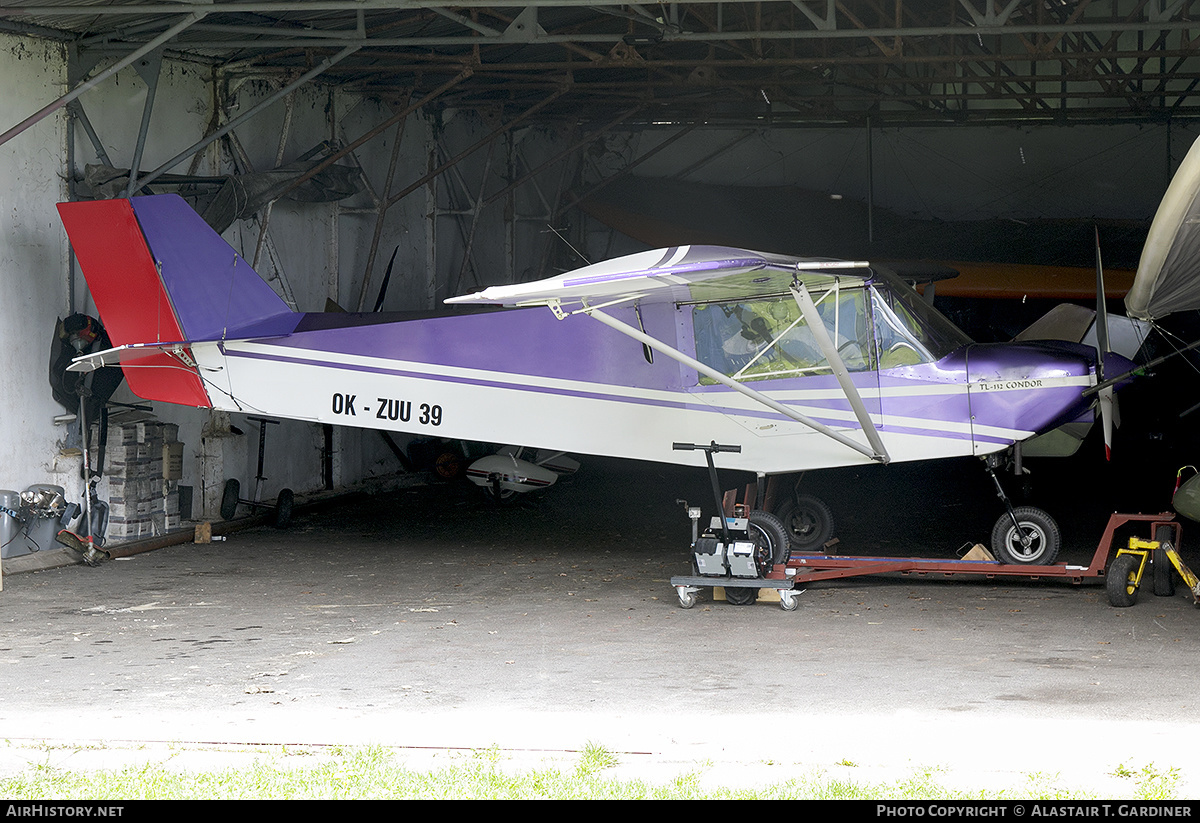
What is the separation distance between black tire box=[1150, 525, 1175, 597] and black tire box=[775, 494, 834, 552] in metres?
2.52

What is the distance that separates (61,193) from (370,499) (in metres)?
5.33

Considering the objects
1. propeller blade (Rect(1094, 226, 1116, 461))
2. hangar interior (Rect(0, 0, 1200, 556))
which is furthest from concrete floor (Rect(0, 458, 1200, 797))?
hangar interior (Rect(0, 0, 1200, 556))

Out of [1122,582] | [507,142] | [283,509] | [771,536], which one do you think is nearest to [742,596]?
[771,536]

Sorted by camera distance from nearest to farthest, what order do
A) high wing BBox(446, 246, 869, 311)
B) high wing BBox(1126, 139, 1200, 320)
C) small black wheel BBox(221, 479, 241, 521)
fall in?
high wing BBox(1126, 139, 1200, 320), high wing BBox(446, 246, 869, 311), small black wheel BBox(221, 479, 241, 521)

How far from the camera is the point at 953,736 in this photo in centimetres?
526

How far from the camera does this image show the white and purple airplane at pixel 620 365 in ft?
29.1

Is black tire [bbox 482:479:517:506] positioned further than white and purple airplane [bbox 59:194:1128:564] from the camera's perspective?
Yes

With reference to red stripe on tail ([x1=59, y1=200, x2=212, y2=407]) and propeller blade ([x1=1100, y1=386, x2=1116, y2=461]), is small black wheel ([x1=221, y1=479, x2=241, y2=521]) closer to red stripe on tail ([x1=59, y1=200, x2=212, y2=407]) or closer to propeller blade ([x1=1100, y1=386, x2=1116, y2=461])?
red stripe on tail ([x1=59, y1=200, x2=212, y2=407])

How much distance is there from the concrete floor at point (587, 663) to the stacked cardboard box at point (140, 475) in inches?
19.3

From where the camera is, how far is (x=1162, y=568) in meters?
8.57

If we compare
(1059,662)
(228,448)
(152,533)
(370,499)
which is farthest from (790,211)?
(1059,662)

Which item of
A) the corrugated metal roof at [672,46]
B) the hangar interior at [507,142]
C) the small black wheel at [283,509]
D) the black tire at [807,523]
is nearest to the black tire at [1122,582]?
the black tire at [807,523]

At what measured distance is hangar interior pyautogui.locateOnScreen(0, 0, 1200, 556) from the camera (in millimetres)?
10383

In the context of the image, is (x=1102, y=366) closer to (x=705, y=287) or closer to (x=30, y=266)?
(x=705, y=287)
